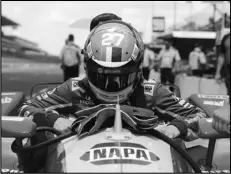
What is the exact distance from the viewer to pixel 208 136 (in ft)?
6.18

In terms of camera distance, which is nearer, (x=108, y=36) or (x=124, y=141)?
(x=124, y=141)

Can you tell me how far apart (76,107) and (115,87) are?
57cm

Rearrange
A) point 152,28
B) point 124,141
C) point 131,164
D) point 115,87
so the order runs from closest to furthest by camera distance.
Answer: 1. point 131,164
2. point 124,141
3. point 115,87
4. point 152,28

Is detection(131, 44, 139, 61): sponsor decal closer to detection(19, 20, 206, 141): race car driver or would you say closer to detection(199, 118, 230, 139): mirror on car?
detection(19, 20, 206, 141): race car driver

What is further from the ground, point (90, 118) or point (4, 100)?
point (90, 118)

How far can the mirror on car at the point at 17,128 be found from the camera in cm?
196

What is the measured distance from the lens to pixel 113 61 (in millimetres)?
2225

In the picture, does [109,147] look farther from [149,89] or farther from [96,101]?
[149,89]

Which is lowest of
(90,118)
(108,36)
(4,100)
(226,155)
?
(226,155)

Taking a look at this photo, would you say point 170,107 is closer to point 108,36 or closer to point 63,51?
point 108,36

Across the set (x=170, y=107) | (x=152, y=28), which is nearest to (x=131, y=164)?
(x=170, y=107)

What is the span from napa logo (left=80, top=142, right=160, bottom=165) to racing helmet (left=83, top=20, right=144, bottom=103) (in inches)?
18.5

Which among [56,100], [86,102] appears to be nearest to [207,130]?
[86,102]

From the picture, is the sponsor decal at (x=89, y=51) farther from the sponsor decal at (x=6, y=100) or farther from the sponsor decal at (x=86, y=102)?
the sponsor decal at (x=6, y=100)
